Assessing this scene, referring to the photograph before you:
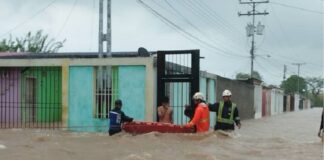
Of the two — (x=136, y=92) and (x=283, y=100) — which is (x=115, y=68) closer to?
(x=136, y=92)

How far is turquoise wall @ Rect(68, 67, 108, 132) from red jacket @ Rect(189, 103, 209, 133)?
25.2 ft

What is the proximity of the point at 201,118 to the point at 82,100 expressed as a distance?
26.9ft

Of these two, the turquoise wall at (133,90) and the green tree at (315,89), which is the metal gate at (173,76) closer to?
the turquoise wall at (133,90)

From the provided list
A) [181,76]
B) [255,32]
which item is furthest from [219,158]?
[255,32]

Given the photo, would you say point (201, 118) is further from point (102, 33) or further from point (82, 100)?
point (102, 33)

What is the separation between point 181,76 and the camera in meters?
16.7

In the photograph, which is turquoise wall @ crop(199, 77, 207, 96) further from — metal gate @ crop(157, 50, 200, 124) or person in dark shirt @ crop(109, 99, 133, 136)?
person in dark shirt @ crop(109, 99, 133, 136)

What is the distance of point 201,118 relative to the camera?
11789 millimetres

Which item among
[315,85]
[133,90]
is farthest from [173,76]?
[315,85]

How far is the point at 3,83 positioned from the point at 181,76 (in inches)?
287

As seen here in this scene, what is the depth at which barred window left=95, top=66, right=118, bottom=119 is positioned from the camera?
1906 centimetres

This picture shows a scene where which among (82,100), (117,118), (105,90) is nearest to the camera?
(117,118)

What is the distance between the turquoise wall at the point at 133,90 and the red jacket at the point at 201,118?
6648mm

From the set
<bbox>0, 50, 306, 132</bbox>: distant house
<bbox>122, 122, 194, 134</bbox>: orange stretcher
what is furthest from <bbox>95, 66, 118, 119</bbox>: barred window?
<bbox>122, 122, 194, 134</bbox>: orange stretcher
